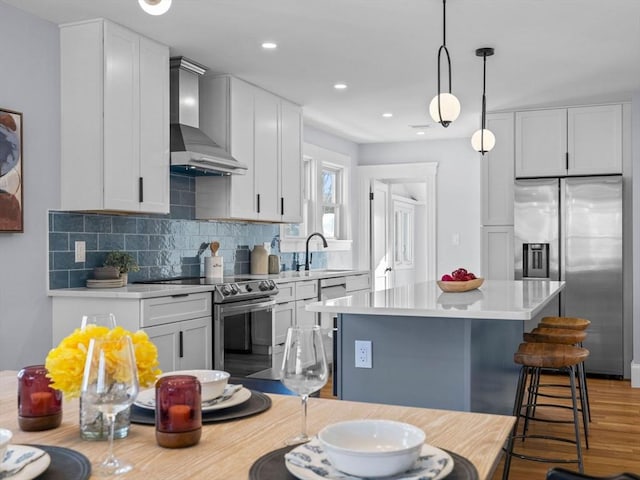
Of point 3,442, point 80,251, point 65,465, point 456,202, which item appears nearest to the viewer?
point 3,442

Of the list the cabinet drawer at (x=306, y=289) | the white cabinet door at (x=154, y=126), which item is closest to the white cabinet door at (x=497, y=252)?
the cabinet drawer at (x=306, y=289)

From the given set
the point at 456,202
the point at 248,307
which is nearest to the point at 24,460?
the point at 248,307

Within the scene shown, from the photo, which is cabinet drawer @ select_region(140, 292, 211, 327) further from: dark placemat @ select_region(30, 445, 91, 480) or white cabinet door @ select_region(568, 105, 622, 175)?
white cabinet door @ select_region(568, 105, 622, 175)

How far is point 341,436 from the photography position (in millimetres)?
1073

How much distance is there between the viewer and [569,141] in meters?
6.03

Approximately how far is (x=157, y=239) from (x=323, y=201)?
9.91 ft

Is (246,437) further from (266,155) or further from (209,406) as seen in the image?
(266,155)

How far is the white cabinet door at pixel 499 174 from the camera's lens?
6238 millimetres

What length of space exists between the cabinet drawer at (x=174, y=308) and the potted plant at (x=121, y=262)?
480 mm

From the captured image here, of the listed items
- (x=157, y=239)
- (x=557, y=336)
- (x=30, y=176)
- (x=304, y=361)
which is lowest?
(x=557, y=336)

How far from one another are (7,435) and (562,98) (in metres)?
5.63

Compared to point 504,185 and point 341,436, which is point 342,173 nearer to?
point 504,185

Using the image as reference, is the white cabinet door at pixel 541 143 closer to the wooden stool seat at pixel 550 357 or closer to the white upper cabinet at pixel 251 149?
the white upper cabinet at pixel 251 149

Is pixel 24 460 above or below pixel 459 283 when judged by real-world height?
below
